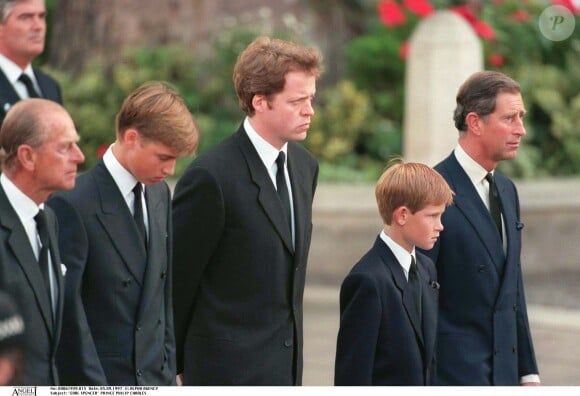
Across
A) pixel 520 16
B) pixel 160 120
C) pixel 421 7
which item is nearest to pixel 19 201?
pixel 160 120

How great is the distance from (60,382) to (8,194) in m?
0.71

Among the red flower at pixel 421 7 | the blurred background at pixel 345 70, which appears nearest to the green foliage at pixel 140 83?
the blurred background at pixel 345 70

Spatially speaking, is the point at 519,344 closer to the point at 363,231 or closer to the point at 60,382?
the point at 60,382

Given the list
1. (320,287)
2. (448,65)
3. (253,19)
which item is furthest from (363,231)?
(253,19)

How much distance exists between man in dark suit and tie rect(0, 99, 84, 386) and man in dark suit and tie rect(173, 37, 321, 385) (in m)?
0.92

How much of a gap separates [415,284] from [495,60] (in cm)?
895

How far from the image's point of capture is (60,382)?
4801 mm

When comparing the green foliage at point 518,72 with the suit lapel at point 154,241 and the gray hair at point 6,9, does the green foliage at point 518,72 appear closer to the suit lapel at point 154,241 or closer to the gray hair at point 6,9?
the gray hair at point 6,9

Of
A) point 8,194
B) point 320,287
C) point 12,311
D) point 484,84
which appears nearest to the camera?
point 12,311

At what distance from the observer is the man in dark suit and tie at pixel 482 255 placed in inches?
221

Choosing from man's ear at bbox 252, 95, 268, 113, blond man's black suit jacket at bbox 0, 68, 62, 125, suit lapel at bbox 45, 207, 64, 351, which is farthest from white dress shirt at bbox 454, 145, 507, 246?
blond man's black suit jacket at bbox 0, 68, 62, 125

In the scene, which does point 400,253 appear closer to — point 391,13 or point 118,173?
point 118,173

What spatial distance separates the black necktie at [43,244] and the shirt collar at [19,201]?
25 millimetres

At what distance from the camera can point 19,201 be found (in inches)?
177
